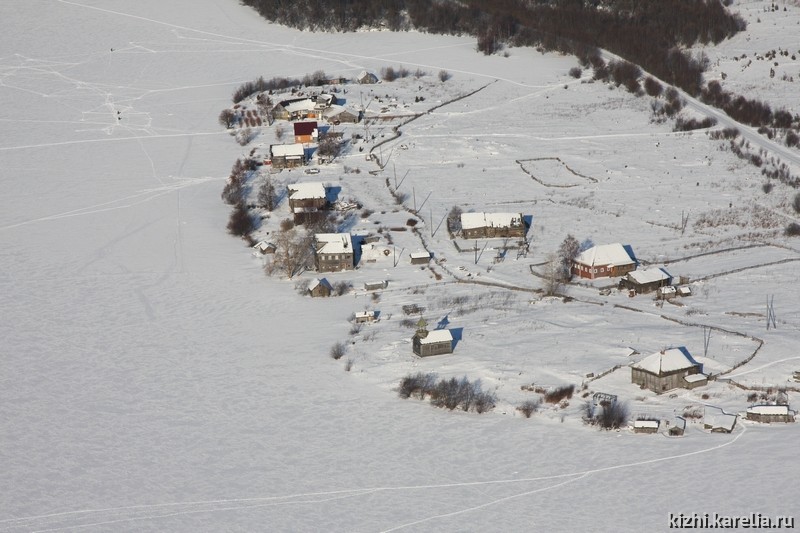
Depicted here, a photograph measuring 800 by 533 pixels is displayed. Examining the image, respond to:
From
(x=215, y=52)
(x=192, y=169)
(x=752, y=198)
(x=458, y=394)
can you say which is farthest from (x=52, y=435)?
(x=215, y=52)

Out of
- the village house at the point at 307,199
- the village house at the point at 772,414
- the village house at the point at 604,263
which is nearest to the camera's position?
the village house at the point at 772,414

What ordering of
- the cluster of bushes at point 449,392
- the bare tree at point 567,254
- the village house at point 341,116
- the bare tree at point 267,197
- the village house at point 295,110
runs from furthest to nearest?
the village house at point 295,110 < the village house at point 341,116 < the bare tree at point 267,197 < the bare tree at point 567,254 < the cluster of bushes at point 449,392

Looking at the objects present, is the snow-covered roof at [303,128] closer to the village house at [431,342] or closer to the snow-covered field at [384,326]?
the snow-covered field at [384,326]

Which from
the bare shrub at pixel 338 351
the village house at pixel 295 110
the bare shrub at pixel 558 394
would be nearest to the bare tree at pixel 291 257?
the bare shrub at pixel 338 351

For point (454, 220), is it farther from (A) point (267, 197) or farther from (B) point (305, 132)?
(B) point (305, 132)

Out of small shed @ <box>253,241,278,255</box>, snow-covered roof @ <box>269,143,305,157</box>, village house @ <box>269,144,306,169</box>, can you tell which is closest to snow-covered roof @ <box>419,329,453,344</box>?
small shed @ <box>253,241,278,255</box>

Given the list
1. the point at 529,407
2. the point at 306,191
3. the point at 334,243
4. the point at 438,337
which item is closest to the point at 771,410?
the point at 529,407

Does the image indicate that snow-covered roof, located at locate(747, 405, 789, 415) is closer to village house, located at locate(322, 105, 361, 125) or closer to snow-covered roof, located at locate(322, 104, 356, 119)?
village house, located at locate(322, 105, 361, 125)
